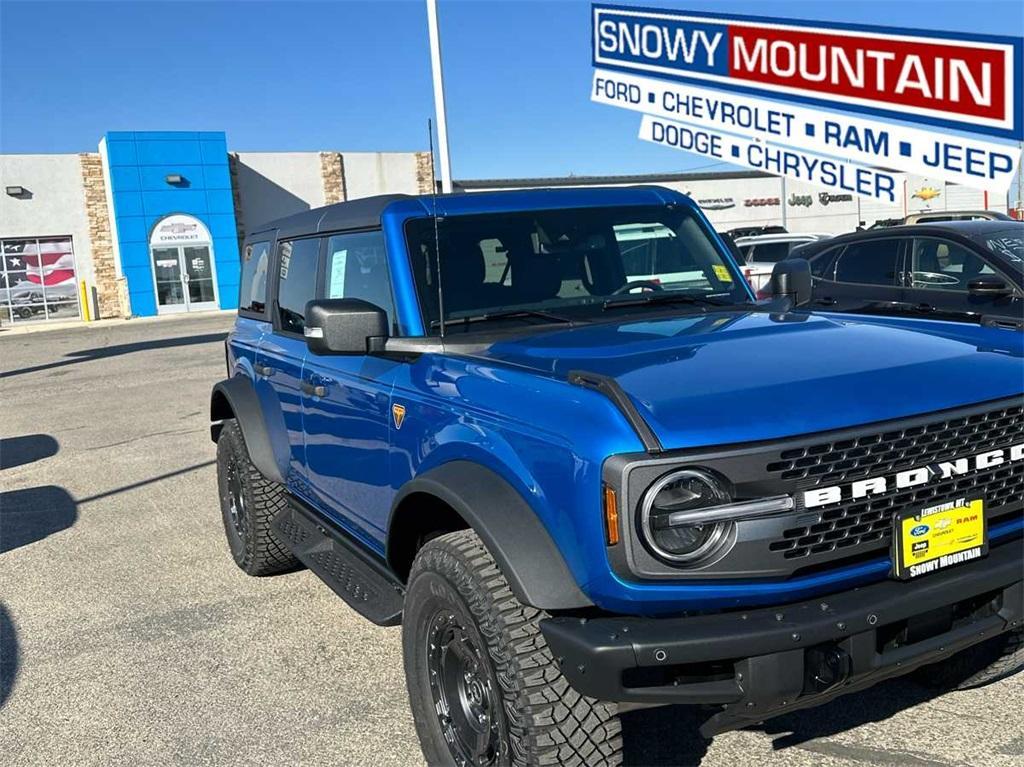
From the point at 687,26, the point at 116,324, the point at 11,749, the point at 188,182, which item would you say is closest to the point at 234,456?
the point at 11,749

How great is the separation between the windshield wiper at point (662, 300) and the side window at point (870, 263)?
500 cm

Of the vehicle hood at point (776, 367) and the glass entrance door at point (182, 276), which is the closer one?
the vehicle hood at point (776, 367)

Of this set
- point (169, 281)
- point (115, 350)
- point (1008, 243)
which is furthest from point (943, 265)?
point (169, 281)

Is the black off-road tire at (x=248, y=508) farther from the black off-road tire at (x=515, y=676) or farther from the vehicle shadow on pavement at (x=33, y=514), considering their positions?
the black off-road tire at (x=515, y=676)

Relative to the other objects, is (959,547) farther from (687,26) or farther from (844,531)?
(687,26)

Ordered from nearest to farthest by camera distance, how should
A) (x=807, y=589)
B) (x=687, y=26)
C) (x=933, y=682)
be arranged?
(x=807, y=589), (x=933, y=682), (x=687, y=26)

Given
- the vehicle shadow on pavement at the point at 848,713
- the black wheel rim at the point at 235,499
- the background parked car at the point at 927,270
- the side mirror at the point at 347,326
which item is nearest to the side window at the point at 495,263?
the side mirror at the point at 347,326

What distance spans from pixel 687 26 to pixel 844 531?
1322 cm

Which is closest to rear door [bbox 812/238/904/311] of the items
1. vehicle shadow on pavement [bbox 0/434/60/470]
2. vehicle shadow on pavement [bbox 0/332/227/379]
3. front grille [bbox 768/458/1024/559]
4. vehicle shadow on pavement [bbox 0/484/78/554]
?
front grille [bbox 768/458/1024/559]

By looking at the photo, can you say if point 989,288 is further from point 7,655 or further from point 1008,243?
point 7,655

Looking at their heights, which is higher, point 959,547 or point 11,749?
point 959,547

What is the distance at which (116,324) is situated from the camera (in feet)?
97.7

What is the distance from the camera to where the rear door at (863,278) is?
321 inches

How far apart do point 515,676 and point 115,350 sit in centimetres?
1997
